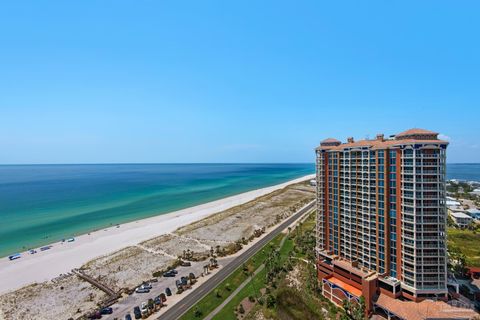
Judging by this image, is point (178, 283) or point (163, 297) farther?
point (178, 283)

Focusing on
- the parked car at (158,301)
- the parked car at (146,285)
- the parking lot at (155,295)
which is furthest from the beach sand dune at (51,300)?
the parked car at (158,301)

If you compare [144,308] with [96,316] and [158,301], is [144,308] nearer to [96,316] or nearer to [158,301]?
[158,301]

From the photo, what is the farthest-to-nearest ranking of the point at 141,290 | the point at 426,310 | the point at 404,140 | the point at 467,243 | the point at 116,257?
1. the point at 116,257
2. the point at 467,243
3. the point at 141,290
4. the point at 404,140
5. the point at 426,310

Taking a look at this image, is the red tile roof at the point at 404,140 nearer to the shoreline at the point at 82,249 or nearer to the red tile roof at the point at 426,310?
the red tile roof at the point at 426,310

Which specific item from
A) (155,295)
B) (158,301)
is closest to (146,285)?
(155,295)

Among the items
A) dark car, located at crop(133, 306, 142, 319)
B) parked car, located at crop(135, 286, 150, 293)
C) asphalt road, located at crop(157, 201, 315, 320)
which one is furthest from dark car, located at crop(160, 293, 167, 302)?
parked car, located at crop(135, 286, 150, 293)
